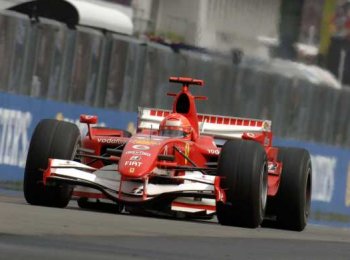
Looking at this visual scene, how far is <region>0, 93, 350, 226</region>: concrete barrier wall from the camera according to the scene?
18938mm

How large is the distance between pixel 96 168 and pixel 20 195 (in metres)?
3.77

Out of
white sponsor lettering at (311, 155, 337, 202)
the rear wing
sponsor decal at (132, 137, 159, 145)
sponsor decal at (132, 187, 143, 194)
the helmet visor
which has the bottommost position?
white sponsor lettering at (311, 155, 337, 202)

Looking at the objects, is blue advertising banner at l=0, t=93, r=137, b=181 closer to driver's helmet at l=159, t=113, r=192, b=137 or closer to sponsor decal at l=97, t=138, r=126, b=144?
sponsor decal at l=97, t=138, r=126, b=144

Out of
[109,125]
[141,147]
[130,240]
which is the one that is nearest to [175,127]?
[141,147]

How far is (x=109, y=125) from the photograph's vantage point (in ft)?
68.8

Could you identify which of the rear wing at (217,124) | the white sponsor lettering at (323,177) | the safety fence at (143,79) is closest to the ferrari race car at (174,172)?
the rear wing at (217,124)

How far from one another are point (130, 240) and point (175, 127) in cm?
481

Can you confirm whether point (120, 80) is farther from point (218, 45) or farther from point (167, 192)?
point (167, 192)

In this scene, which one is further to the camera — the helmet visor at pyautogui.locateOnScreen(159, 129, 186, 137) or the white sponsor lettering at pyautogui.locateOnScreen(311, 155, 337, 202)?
the white sponsor lettering at pyautogui.locateOnScreen(311, 155, 337, 202)

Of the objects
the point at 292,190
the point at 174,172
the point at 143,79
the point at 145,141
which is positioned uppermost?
the point at 143,79

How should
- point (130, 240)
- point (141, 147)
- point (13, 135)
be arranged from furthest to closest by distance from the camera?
point (13, 135) → point (141, 147) → point (130, 240)

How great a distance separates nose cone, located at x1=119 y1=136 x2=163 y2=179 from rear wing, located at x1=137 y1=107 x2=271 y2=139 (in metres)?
2.15

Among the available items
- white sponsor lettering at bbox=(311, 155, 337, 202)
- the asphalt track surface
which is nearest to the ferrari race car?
the asphalt track surface

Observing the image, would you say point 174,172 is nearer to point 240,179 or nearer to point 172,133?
point 172,133
